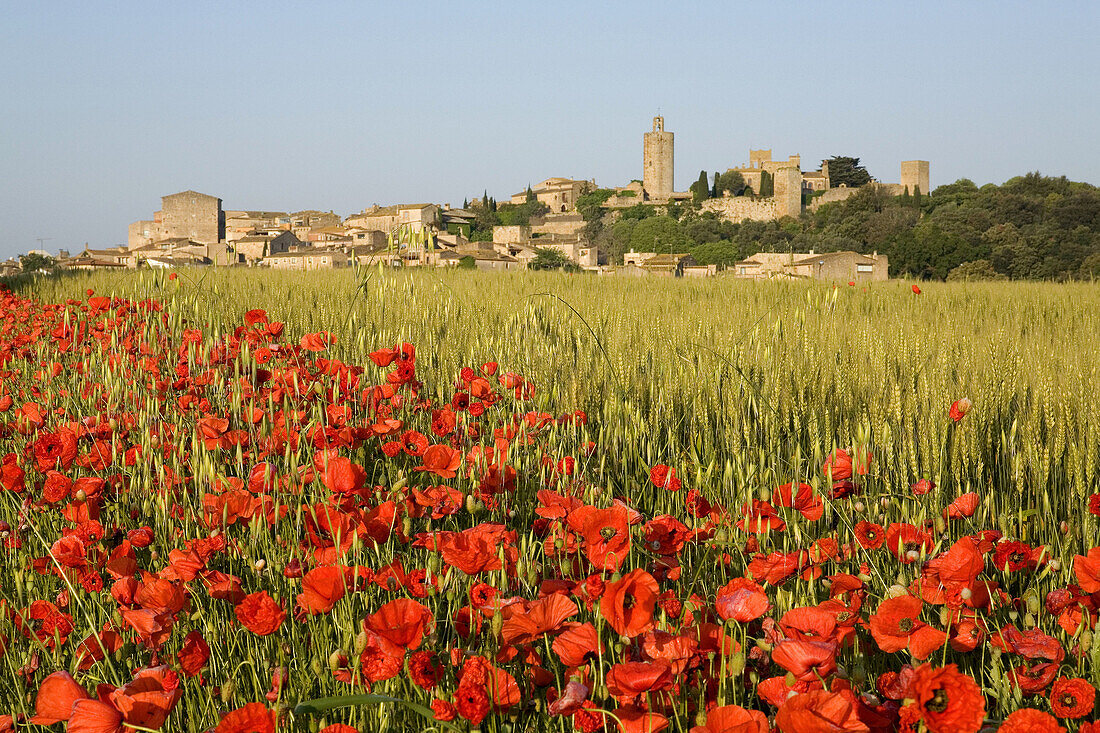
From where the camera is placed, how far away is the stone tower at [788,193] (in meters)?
69.3

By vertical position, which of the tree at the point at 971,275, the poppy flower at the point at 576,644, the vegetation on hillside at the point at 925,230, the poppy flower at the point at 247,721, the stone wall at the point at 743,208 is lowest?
the poppy flower at the point at 247,721

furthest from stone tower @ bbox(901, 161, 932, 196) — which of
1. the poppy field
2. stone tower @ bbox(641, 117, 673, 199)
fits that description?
the poppy field

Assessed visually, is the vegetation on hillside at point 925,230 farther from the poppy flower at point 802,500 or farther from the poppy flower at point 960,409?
the poppy flower at point 802,500

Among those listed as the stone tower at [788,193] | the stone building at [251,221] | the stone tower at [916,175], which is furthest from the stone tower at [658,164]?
the stone building at [251,221]

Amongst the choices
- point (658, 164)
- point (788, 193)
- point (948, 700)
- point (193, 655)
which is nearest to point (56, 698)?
point (193, 655)

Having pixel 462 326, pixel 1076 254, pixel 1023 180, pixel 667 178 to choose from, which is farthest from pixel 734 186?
pixel 462 326

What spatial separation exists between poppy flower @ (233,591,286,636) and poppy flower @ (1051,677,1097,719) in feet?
2.85

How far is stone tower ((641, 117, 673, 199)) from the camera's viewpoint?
279 feet

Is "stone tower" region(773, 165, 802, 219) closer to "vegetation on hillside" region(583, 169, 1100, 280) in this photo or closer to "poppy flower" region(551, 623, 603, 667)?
"vegetation on hillside" region(583, 169, 1100, 280)

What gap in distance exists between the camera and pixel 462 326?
12.3 feet

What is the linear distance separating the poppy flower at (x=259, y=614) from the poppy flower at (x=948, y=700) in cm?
70

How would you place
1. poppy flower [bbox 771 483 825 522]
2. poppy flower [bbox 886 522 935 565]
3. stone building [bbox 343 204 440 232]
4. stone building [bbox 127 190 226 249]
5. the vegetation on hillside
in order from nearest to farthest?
poppy flower [bbox 886 522 935 565]
poppy flower [bbox 771 483 825 522]
the vegetation on hillside
stone building [bbox 127 190 226 249]
stone building [bbox 343 204 440 232]

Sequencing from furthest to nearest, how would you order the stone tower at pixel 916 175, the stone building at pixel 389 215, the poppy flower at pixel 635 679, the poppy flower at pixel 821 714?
the stone tower at pixel 916 175
the stone building at pixel 389 215
the poppy flower at pixel 635 679
the poppy flower at pixel 821 714

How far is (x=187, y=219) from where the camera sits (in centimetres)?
6197
